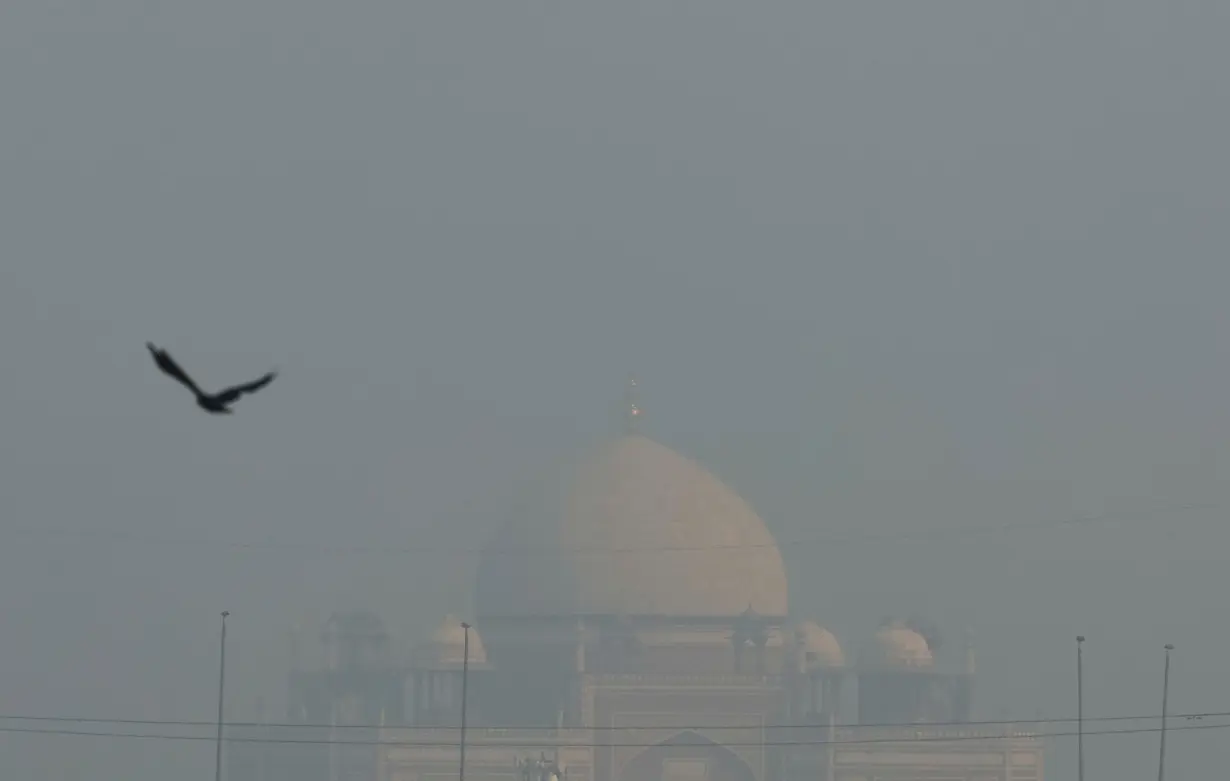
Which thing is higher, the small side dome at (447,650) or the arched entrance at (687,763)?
the small side dome at (447,650)

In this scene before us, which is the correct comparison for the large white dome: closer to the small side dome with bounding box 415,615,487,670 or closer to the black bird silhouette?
the small side dome with bounding box 415,615,487,670

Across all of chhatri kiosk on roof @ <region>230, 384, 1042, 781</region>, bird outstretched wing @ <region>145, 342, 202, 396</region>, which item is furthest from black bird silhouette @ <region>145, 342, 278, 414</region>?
chhatri kiosk on roof @ <region>230, 384, 1042, 781</region>

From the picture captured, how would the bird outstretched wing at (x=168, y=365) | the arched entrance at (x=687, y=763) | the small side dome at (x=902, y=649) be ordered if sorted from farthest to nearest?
the small side dome at (x=902, y=649) < the arched entrance at (x=687, y=763) < the bird outstretched wing at (x=168, y=365)

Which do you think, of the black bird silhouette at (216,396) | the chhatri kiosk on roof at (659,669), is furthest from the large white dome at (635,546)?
the black bird silhouette at (216,396)

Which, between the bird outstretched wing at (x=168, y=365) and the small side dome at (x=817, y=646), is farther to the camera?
the small side dome at (x=817, y=646)

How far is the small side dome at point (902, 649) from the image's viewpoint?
92688 millimetres

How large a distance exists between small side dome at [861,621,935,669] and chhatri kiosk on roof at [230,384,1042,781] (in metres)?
0.04

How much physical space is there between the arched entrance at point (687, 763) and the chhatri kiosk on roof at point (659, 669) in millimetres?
40

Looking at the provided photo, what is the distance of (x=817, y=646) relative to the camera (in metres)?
93.5

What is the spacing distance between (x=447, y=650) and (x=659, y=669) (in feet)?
20.9

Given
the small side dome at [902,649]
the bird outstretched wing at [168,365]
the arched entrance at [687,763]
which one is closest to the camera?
the bird outstretched wing at [168,365]

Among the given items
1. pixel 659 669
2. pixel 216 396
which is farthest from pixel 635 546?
pixel 216 396

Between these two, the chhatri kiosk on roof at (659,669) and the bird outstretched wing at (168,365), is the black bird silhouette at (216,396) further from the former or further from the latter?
the chhatri kiosk on roof at (659,669)

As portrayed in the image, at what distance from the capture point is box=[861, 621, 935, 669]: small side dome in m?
92.7
